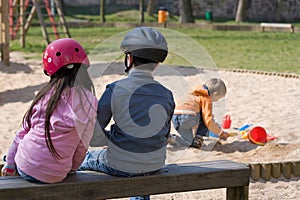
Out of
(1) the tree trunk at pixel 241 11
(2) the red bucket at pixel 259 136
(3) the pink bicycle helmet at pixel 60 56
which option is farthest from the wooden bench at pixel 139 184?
(1) the tree trunk at pixel 241 11

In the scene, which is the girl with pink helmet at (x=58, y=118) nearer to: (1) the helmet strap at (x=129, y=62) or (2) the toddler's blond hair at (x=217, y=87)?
(1) the helmet strap at (x=129, y=62)

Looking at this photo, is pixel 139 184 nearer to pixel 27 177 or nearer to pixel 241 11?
pixel 27 177

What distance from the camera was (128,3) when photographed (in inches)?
1230

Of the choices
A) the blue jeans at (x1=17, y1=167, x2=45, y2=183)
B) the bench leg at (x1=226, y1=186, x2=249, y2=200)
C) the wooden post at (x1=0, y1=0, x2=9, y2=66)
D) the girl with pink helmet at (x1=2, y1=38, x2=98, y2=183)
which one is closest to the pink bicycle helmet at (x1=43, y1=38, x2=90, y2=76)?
the girl with pink helmet at (x1=2, y1=38, x2=98, y2=183)

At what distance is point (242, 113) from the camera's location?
313 inches

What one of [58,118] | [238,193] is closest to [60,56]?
[58,118]

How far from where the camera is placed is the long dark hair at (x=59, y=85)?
316 cm

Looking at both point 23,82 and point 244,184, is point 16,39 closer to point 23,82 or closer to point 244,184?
→ point 23,82

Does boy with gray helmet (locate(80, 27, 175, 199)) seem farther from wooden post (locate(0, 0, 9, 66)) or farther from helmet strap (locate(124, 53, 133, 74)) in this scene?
wooden post (locate(0, 0, 9, 66))

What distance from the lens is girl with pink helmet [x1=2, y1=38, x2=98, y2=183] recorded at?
3.18 meters

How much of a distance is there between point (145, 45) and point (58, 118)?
1.96 feet

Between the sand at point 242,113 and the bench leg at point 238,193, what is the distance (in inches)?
40.0

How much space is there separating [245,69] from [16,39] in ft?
26.0

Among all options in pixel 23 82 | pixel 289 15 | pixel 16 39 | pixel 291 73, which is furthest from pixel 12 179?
pixel 289 15
